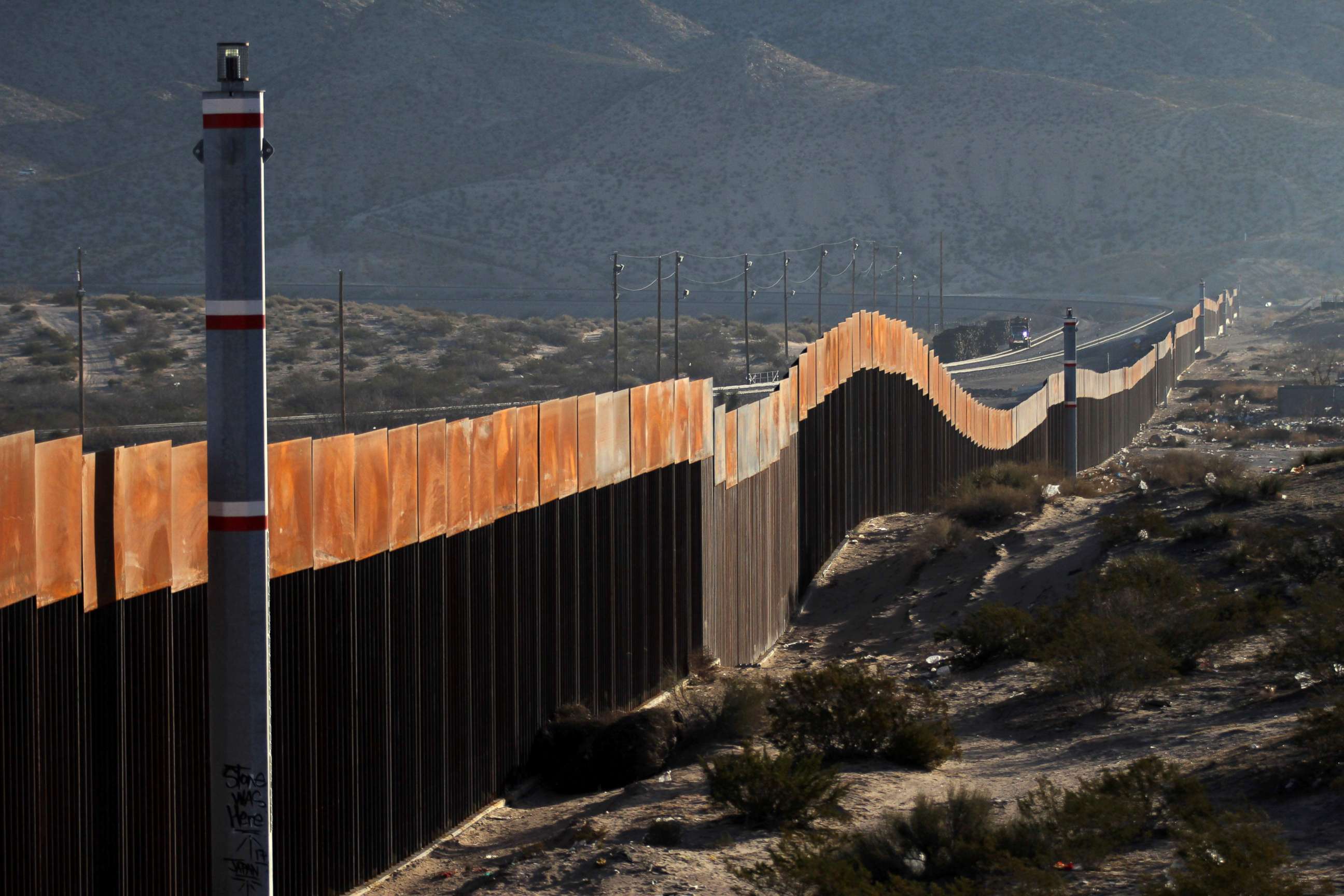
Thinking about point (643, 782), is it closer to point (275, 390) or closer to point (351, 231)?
point (275, 390)

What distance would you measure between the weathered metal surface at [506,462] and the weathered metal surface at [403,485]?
3.36 ft

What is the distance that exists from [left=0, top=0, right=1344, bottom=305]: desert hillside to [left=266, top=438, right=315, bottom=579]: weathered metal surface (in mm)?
106839

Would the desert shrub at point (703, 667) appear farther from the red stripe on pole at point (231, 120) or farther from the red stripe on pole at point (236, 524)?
the red stripe on pole at point (231, 120)

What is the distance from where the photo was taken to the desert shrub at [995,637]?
14906 millimetres

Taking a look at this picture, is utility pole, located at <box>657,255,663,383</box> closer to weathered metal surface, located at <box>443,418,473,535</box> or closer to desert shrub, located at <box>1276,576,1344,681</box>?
desert shrub, located at <box>1276,576,1344,681</box>

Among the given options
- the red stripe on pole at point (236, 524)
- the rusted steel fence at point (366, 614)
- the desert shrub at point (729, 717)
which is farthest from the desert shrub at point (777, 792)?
the red stripe on pole at point (236, 524)

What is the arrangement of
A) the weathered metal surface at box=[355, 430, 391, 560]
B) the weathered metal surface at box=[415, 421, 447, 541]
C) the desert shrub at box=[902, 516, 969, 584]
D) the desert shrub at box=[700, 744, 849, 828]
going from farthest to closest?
the desert shrub at box=[902, 516, 969, 584], the weathered metal surface at box=[415, 421, 447, 541], the desert shrub at box=[700, 744, 849, 828], the weathered metal surface at box=[355, 430, 391, 560]

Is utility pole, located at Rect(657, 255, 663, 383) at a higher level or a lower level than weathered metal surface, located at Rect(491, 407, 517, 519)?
higher

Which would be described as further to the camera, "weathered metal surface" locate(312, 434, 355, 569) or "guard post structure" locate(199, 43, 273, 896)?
"weathered metal surface" locate(312, 434, 355, 569)

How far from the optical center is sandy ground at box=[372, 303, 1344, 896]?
8.55 meters

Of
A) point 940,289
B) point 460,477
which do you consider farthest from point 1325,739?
point 940,289

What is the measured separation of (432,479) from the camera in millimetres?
10102

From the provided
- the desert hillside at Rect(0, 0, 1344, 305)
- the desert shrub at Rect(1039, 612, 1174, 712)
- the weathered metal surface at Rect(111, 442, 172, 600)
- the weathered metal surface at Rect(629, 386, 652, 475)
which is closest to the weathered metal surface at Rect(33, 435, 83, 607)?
the weathered metal surface at Rect(111, 442, 172, 600)

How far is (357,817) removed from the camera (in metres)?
9.41
